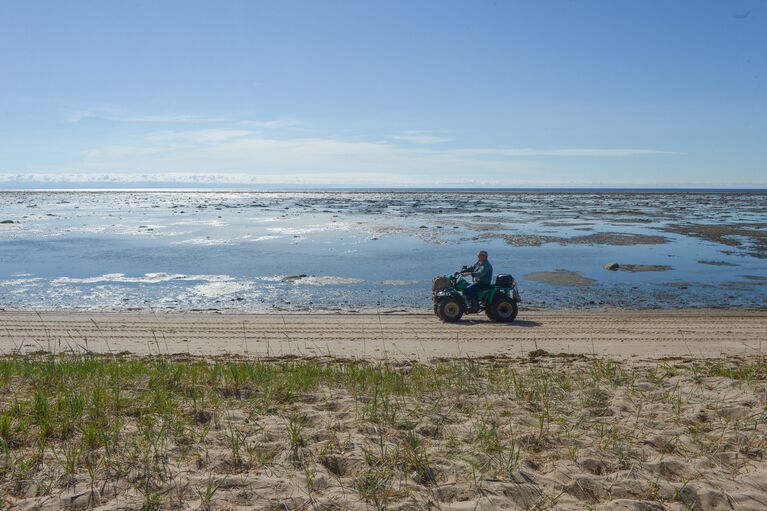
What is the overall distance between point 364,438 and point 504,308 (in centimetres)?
892

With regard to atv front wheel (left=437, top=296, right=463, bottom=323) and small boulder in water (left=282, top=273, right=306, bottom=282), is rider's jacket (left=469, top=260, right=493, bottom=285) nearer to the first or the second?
atv front wheel (left=437, top=296, right=463, bottom=323)

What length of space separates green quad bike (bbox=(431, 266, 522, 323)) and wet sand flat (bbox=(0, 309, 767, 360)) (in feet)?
0.83

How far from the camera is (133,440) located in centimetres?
470

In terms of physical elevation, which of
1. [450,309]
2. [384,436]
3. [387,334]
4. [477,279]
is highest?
[477,279]

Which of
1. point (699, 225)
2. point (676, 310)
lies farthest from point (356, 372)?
point (699, 225)

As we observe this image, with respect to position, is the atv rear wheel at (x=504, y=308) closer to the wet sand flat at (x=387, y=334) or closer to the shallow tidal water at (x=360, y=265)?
the wet sand flat at (x=387, y=334)

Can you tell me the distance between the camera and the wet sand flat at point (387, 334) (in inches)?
416

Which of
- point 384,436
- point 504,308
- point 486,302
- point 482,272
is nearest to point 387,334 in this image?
point 486,302

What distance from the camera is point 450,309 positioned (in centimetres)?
1337

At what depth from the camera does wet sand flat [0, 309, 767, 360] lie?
34.7 feet

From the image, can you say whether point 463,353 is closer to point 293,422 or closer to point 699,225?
point 293,422

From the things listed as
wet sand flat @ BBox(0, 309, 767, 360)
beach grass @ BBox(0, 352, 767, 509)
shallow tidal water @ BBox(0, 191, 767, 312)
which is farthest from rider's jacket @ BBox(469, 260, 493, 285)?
beach grass @ BBox(0, 352, 767, 509)

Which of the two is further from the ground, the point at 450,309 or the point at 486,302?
the point at 486,302

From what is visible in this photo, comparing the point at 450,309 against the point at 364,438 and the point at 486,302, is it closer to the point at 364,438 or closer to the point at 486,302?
the point at 486,302
